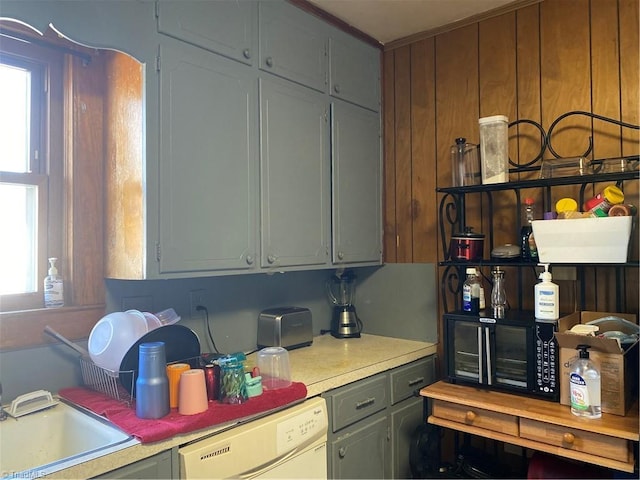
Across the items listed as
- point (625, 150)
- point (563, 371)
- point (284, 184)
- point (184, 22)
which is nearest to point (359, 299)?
point (284, 184)

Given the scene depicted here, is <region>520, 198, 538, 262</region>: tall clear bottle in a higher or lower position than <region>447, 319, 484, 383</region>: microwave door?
higher

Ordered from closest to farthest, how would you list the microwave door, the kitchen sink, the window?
1. the kitchen sink
2. the window
3. the microwave door

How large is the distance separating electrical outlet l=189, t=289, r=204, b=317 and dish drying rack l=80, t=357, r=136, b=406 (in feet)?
1.63

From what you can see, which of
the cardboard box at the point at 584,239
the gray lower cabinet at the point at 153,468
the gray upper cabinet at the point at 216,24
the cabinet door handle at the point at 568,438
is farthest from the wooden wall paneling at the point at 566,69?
the gray lower cabinet at the point at 153,468

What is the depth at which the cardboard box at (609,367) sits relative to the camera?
1.72m

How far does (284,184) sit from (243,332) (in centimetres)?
75

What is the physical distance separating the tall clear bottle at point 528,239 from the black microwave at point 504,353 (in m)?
0.25

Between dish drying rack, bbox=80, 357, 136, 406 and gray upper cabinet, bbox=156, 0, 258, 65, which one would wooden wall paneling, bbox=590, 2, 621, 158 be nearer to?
gray upper cabinet, bbox=156, 0, 258, 65

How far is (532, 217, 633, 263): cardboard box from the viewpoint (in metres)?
1.78

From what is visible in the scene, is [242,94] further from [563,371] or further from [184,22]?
[563,371]

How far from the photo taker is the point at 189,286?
7.07ft

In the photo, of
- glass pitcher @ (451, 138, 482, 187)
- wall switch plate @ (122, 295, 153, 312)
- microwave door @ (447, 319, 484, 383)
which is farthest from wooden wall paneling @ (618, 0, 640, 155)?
wall switch plate @ (122, 295, 153, 312)

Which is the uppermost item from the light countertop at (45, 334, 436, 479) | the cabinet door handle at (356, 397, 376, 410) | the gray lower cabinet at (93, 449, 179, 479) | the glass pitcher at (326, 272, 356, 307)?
the glass pitcher at (326, 272, 356, 307)

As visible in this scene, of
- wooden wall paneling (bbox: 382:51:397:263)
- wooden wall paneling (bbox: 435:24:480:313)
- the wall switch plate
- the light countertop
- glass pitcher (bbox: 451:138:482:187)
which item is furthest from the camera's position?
wooden wall paneling (bbox: 382:51:397:263)
